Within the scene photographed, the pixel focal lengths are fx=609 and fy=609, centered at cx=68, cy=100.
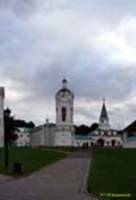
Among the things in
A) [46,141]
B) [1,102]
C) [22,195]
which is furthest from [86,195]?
[46,141]

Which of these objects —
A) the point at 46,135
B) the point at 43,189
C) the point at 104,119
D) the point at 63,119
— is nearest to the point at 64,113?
the point at 63,119

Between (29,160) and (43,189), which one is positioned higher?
(29,160)

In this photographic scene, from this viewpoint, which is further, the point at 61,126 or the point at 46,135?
the point at 46,135

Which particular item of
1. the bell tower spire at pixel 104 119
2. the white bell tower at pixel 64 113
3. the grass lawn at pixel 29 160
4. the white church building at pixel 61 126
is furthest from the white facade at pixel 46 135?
the grass lawn at pixel 29 160

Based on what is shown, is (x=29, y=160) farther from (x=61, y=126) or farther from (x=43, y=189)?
(x=61, y=126)

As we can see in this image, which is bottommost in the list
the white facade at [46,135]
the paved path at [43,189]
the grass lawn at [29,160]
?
the paved path at [43,189]

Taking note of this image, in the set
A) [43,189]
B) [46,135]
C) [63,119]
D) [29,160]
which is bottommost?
[43,189]

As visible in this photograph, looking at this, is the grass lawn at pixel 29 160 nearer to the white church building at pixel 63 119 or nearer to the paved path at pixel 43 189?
the paved path at pixel 43 189

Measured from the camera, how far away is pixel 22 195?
21.0 metres

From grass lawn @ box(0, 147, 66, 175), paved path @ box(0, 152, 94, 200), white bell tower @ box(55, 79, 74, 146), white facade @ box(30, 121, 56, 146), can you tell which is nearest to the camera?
paved path @ box(0, 152, 94, 200)

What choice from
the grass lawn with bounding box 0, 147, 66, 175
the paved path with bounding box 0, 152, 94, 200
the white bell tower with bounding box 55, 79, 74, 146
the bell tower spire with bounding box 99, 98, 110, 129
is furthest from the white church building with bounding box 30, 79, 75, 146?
the paved path with bounding box 0, 152, 94, 200

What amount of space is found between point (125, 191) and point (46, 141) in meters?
118

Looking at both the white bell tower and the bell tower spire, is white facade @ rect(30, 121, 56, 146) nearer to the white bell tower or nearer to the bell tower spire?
the white bell tower

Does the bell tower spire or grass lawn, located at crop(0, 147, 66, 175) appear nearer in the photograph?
grass lawn, located at crop(0, 147, 66, 175)
